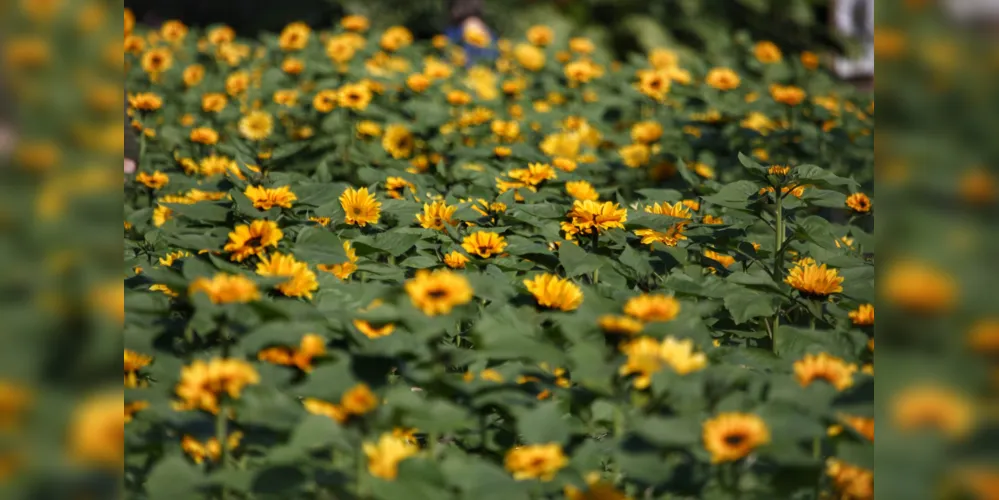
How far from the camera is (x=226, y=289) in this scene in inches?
58.4

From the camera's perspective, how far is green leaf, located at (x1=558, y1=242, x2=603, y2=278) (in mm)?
1939

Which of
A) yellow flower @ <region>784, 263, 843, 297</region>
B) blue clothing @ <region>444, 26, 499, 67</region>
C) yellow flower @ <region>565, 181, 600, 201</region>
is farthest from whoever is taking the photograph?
blue clothing @ <region>444, 26, 499, 67</region>

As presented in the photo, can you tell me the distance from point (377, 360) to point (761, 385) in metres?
0.55

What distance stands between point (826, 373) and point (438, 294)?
57 cm

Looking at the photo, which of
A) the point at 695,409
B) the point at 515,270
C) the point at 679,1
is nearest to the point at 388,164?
the point at 515,270

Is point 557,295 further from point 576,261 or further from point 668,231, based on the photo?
point 668,231

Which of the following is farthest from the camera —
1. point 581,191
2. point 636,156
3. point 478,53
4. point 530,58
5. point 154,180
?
point 478,53

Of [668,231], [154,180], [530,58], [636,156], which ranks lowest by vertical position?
[668,231]

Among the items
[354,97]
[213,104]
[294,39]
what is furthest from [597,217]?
[294,39]

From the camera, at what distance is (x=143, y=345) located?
1538 mm

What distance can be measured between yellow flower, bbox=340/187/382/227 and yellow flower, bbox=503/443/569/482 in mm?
866

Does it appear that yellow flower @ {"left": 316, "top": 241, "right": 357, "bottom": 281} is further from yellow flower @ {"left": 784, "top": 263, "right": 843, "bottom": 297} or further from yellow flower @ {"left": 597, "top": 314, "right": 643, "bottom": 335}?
yellow flower @ {"left": 784, "top": 263, "right": 843, "bottom": 297}

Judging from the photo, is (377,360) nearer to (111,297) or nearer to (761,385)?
(111,297)

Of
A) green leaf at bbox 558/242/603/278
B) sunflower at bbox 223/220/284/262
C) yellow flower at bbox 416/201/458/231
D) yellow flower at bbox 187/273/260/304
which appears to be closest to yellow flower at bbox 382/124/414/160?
yellow flower at bbox 416/201/458/231
